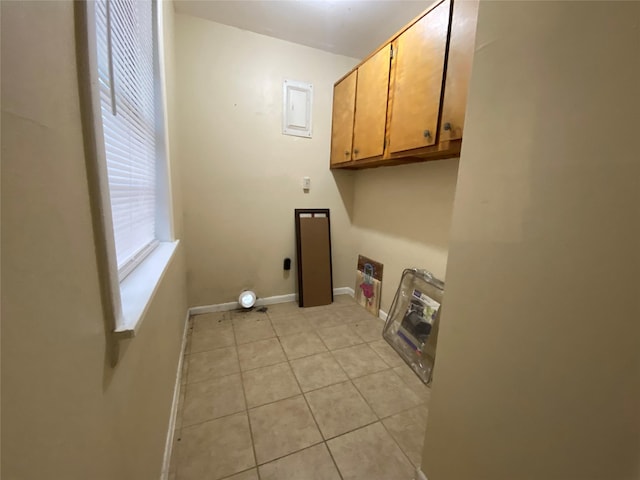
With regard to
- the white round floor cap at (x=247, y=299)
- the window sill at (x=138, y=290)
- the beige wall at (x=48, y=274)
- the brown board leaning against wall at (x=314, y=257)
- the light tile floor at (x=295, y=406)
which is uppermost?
the beige wall at (x=48, y=274)

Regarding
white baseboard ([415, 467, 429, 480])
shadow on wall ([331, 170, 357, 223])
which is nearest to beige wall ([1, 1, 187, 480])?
white baseboard ([415, 467, 429, 480])

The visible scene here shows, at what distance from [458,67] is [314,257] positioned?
78.6 inches

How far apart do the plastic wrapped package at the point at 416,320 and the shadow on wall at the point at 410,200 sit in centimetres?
32

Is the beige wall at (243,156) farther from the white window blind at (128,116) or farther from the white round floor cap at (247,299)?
the white window blind at (128,116)

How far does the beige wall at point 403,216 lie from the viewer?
192 centimetres

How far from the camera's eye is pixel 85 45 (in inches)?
17.3

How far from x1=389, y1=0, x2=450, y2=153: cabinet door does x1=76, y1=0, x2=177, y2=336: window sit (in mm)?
1419

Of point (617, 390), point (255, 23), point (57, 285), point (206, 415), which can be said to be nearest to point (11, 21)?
point (57, 285)

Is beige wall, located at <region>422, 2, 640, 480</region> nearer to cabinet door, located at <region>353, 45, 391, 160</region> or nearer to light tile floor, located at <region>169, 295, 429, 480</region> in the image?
light tile floor, located at <region>169, 295, 429, 480</region>

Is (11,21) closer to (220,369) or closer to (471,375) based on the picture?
(471,375)

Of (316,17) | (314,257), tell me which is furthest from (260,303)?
(316,17)

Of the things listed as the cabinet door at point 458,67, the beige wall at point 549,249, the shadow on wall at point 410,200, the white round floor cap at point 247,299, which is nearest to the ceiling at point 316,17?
the cabinet door at point 458,67

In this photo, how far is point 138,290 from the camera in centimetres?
81

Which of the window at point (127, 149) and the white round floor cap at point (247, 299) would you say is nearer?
the window at point (127, 149)
